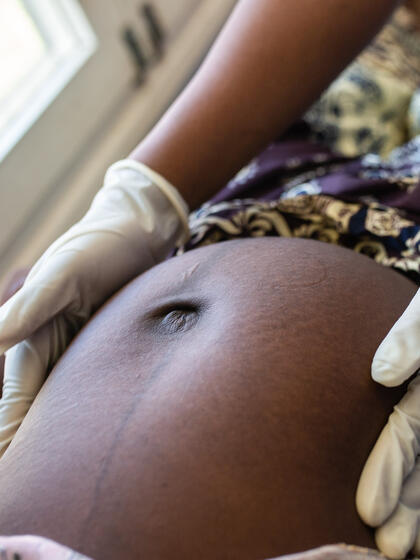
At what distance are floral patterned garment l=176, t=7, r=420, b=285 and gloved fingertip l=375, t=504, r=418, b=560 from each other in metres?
0.28

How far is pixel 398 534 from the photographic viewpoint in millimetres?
364

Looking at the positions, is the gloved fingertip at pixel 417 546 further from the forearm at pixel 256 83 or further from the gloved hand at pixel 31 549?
the forearm at pixel 256 83

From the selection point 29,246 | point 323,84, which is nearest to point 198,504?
point 323,84

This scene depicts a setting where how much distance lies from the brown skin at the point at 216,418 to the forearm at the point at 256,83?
21 centimetres

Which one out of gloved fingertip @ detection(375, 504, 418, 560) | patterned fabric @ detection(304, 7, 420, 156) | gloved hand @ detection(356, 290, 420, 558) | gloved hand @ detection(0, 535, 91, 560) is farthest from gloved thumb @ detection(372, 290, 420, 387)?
patterned fabric @ detection(304, 7, 420, 156)

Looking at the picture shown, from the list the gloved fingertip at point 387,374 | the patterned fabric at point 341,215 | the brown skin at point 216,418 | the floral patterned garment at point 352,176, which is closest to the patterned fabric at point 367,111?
the floral patterned garment at point 352,176

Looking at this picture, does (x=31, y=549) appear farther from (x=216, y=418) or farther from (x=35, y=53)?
(x=35, y=53)

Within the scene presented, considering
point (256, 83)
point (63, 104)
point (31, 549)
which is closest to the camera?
point (31, 549)

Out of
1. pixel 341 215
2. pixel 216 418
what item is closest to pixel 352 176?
pixel 341 215

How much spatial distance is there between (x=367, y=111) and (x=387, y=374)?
0.76 meters

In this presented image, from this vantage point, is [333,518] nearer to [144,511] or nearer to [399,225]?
[144,511]

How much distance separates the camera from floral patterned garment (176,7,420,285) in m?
0.61

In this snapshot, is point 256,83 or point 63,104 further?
point 63,104

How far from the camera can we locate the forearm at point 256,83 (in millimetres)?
635
